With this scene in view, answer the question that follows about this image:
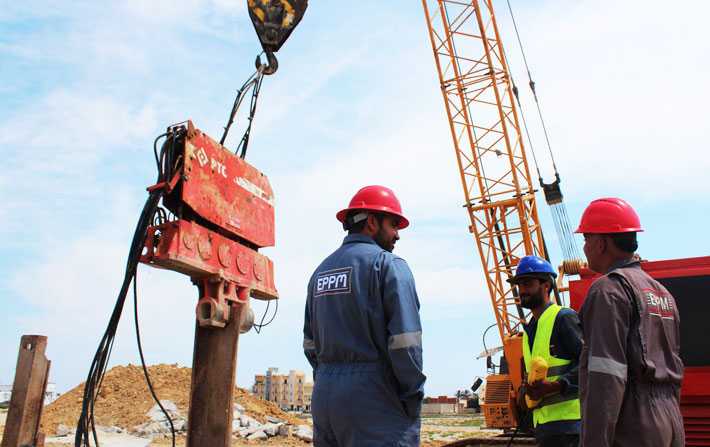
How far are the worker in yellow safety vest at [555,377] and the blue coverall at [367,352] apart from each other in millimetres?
1170

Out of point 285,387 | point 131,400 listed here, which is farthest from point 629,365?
point 285,387

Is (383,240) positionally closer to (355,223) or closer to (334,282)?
(355,223)

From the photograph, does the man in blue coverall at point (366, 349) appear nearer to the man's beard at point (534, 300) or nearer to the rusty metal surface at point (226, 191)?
the rusty metal surface at point (226, 191)

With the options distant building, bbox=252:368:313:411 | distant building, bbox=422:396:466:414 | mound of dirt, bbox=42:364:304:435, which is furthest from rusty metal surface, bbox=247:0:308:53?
distant building, bbox=252:368:313:411

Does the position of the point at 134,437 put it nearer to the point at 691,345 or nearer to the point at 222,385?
the point at 222,385

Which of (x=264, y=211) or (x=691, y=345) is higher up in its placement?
(x=264, y=211)

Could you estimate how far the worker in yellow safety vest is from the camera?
3705 mm

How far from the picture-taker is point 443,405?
49062 mm

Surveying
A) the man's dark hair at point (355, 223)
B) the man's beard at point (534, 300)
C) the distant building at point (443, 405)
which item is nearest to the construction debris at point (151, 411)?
A: the man's beard at point (534, 300)

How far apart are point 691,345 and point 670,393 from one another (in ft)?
6.88

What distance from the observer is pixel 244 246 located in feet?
15.6

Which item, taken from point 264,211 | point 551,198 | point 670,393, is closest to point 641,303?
point 670,393

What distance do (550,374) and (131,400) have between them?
635 inches

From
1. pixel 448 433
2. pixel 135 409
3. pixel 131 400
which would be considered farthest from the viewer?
pixel 448 433
